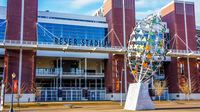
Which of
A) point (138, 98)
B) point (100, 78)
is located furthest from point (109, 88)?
point (138, 98)

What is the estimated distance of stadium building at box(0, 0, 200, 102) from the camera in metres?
69.0

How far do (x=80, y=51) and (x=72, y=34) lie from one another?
9.11 meters

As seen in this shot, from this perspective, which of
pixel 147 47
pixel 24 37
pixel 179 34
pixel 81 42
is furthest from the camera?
pixel 179 34

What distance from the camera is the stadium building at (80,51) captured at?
2717 inches

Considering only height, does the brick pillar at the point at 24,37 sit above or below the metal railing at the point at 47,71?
above

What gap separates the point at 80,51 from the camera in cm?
7219

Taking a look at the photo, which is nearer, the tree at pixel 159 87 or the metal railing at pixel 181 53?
the tree at pixel 159 87

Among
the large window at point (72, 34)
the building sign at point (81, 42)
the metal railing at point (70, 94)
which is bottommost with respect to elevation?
the metal railing at point (70, 94)

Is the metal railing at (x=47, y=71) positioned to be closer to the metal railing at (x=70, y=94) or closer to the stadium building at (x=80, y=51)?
the stadium building at (x=80, y=51)

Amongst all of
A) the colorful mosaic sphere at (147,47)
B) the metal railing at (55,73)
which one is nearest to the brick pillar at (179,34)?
the metal railing at (55,73)

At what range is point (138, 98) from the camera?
41.1 meters

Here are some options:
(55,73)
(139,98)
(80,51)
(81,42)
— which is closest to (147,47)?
(139,98)

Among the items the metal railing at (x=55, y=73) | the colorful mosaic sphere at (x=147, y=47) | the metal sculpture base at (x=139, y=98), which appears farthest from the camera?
the metal railing at (x=55, y=73)

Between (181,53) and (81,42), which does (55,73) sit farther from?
(181,53)
